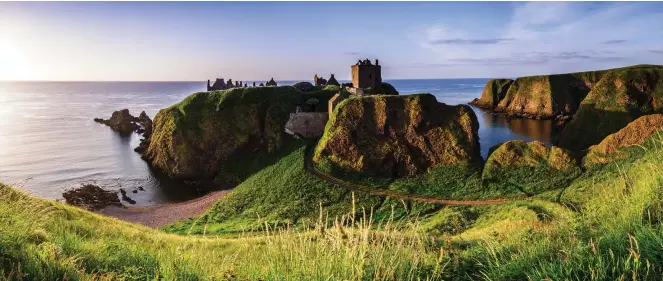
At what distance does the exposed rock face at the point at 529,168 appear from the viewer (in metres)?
33.4

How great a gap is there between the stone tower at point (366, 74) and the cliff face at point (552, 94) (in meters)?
52.8

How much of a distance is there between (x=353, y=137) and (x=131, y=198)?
28786 millimetres

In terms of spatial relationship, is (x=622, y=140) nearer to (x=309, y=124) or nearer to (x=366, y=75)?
(x=309, y=124)

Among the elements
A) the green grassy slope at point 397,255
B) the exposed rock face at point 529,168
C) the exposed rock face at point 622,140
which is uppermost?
the green grassy slope at point 397,255

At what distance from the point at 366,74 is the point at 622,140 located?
1392 inches

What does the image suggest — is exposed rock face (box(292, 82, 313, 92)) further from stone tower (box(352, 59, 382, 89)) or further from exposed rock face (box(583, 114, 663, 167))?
exposed rock face (box(583, 114, 663, 167))

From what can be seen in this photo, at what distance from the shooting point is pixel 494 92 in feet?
404

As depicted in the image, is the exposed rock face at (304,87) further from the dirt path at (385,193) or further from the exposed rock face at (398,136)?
the dirt path at (385,193)

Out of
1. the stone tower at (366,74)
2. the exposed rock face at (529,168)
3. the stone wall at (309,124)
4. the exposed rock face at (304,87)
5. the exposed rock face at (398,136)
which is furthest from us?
the exposed rock face at (304,87)

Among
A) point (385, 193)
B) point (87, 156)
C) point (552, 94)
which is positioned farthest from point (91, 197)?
point (552, 94)

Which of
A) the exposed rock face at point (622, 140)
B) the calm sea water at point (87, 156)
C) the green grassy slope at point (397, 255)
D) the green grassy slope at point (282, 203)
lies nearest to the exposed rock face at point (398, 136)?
the green grassy slope at point (282, 203)

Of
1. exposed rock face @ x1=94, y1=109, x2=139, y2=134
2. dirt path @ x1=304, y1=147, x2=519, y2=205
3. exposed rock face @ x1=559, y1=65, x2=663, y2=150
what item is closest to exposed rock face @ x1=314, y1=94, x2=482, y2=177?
dirt path @ x1=304, y1=147, x2=519, y2=205

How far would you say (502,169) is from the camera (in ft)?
120

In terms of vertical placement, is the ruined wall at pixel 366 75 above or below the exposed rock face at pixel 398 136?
above
